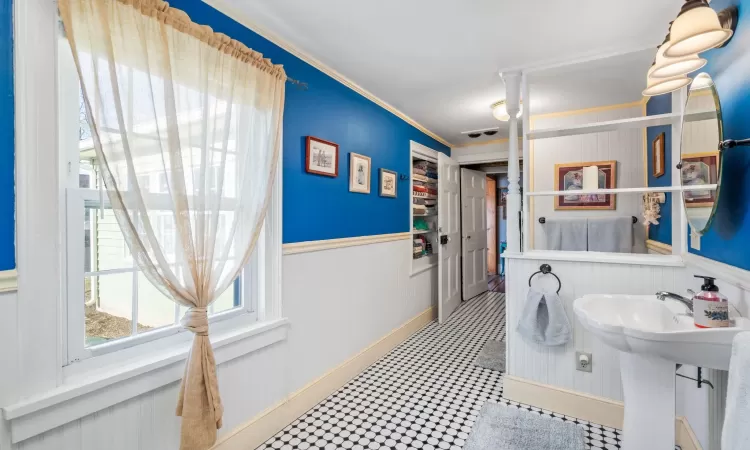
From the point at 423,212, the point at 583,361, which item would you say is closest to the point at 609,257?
the point at 583,361

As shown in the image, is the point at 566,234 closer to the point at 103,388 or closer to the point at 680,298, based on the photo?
the point at 680,298

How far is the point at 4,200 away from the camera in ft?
3.33

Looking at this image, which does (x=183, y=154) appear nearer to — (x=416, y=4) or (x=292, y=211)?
(x=292, y=211)

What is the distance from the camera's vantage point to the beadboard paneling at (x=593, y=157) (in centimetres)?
294

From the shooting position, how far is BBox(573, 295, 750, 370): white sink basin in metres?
1.03

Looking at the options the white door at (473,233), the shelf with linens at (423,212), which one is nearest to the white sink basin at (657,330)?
the shelf with linens at (423,212)

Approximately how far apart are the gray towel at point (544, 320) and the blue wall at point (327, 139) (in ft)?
4.31

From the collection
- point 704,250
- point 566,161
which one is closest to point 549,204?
point 566,161

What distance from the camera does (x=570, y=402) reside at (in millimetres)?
2070

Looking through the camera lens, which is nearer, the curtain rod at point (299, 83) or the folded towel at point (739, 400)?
the folded towel at point (739, 400)

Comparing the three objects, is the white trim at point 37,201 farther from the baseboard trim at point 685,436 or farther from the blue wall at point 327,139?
the baseboard trim at point 685,436

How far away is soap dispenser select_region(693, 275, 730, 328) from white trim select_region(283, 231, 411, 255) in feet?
5.98

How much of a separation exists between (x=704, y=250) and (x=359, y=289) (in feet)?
6.69

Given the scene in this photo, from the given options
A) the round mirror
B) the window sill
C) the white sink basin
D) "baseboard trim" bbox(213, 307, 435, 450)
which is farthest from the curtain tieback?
the round mirror
